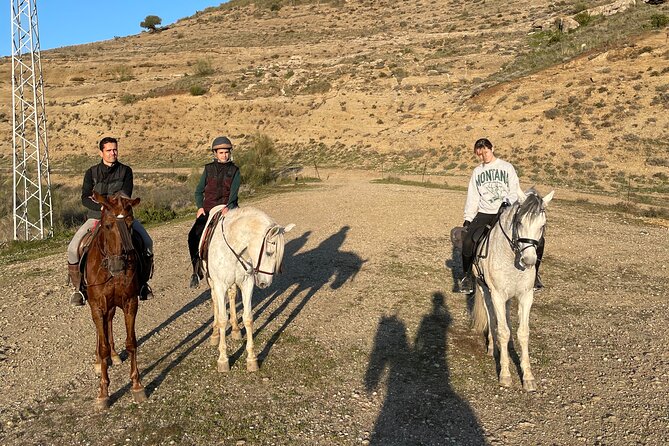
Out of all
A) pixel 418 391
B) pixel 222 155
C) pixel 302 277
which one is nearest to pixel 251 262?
pixel 222 155

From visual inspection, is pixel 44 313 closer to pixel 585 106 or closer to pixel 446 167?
pixel 446 167

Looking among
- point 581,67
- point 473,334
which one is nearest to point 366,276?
point 473,334

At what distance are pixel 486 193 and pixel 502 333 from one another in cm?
185

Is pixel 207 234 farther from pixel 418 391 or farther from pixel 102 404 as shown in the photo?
pixel 418 391

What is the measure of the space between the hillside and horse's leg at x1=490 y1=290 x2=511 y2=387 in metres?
18.8

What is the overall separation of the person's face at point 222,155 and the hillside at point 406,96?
804 inches

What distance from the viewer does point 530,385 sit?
5.91 m

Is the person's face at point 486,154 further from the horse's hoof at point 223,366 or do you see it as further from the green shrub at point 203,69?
the green shrub at point 203,69

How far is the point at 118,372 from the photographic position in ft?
21.4

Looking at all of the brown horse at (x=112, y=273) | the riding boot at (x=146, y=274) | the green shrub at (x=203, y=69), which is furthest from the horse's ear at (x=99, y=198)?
the green shrub at (x=203, y=69)

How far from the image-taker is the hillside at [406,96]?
28.5 meters

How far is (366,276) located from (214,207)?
15.2 feet

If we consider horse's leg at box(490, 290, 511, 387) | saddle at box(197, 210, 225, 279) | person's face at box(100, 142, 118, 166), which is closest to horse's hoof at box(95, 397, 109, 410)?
saddle at box(197, 210, 225, 279)

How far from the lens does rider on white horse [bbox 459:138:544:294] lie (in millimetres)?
6289
